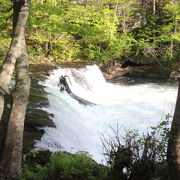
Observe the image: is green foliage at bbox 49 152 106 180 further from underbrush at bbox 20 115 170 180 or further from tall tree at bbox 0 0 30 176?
tall tree at bbox 0 0 30 176

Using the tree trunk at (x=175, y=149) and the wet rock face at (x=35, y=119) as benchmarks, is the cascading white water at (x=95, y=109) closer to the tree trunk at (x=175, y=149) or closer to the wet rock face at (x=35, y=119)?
the wet rock face at (x=35, y=119)

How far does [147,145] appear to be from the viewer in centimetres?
343

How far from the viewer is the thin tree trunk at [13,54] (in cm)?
395

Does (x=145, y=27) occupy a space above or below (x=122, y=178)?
above

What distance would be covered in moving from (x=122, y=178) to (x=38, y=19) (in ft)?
42.1

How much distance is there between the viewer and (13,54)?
4090 mm

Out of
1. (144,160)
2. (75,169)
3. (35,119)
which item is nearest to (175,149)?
(144,160)

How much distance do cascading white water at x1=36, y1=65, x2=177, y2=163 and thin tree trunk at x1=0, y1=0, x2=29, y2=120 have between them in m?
1.94

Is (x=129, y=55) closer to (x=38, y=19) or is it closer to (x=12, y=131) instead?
(x=38, y=19)

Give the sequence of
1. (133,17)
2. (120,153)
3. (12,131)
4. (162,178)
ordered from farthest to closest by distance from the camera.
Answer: (133,17), (12,131), (120,153), (162,178)

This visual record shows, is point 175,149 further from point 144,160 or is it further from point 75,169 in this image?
point 75,169

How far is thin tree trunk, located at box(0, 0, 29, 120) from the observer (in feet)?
13.0

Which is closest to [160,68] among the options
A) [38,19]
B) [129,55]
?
[129,55]

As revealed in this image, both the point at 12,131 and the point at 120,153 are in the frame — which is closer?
the point at 120,153
